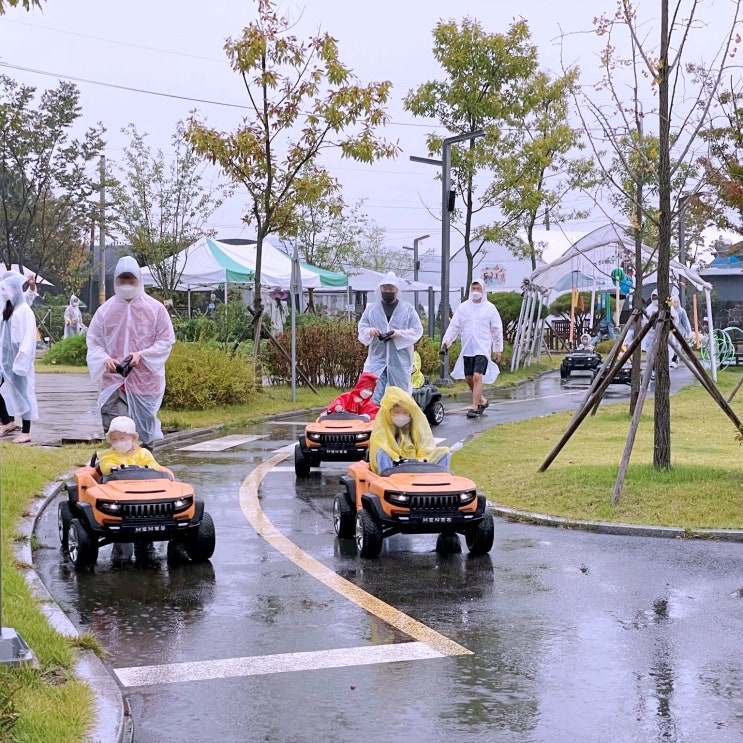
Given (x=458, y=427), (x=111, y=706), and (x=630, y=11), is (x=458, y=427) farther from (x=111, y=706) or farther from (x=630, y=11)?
(x=111, y=706)

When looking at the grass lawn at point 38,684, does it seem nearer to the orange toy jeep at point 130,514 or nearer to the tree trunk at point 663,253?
the orange toy jeep at point 130,514

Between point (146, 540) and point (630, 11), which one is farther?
point (630, 11)

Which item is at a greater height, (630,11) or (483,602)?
(630,11)

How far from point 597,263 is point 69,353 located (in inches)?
543

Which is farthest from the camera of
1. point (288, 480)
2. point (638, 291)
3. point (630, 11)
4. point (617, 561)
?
point (638, 291)

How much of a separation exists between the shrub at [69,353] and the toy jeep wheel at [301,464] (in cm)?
1996

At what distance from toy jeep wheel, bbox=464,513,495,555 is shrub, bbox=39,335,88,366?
78.3 ft

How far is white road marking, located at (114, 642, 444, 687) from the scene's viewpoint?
541cm

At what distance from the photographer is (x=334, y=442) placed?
11492mm

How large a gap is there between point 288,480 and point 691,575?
496 cm

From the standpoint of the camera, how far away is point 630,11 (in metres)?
10.8

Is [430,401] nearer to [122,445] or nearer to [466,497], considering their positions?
[466,497]

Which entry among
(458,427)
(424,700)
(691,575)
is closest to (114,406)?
(691,575)

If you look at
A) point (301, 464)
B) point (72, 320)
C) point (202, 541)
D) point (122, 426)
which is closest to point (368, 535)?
point (202, 541)
